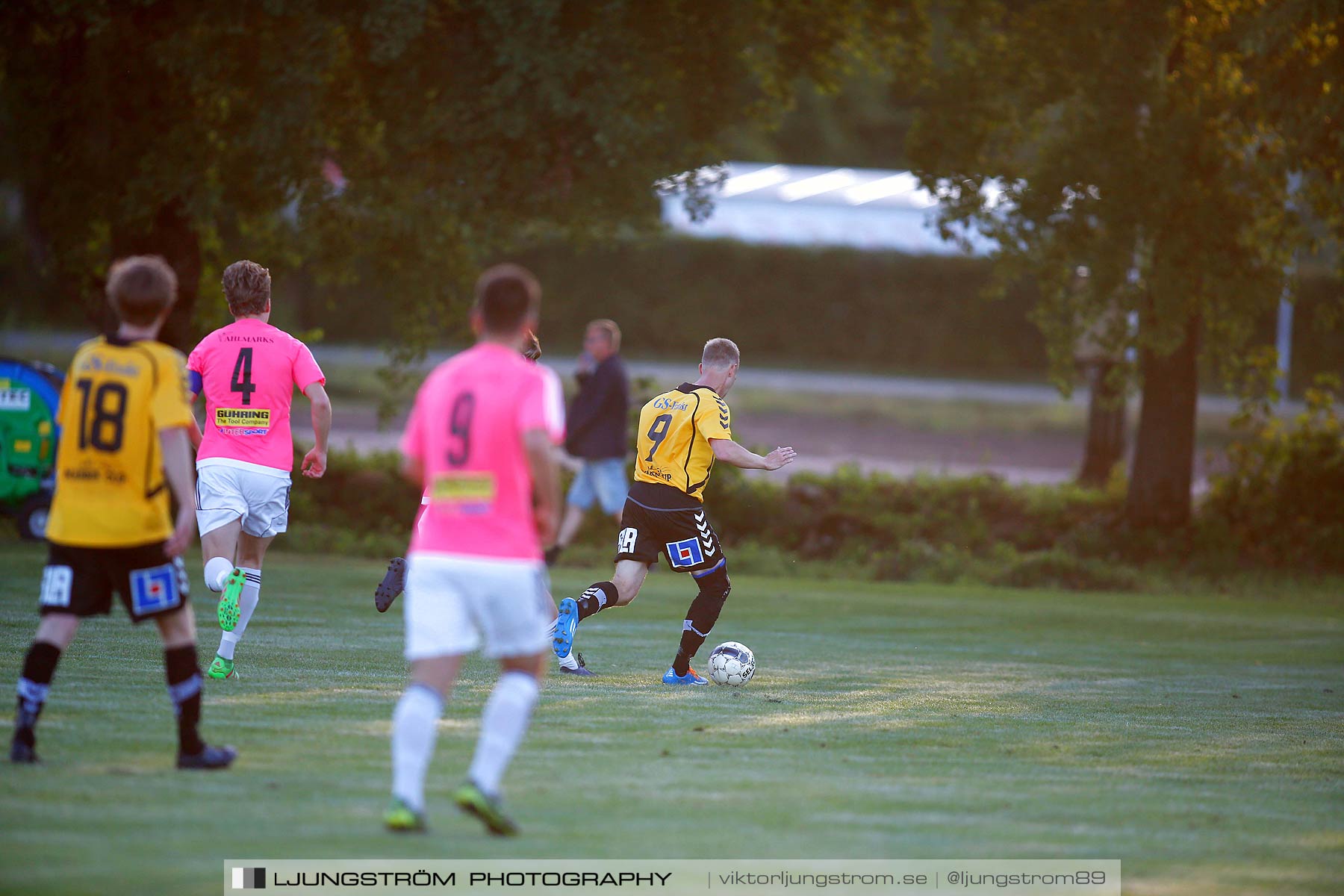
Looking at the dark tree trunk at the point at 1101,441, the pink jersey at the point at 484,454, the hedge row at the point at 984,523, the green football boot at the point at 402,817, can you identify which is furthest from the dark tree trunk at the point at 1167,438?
the green football boot at the point at 402,817

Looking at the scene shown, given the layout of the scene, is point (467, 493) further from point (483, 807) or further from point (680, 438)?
point (680, 438)

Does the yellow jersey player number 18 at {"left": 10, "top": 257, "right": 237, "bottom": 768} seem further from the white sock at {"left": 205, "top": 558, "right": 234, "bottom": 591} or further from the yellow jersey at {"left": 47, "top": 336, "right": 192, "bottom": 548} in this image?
the white sock at {"left": 205, "top": 558, "right": 234, "bottom": 591}

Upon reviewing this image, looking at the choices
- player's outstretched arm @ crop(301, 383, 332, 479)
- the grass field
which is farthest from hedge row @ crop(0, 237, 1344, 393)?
player's outstretched arm @ crop(301, 383, 332, 479)

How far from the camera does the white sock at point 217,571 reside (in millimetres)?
7891

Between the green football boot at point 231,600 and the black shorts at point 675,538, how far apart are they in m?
2.18

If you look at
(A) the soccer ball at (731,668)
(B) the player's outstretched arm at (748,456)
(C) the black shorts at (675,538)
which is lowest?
(A) the soccer ball at (731,668)

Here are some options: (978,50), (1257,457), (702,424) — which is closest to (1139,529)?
(1257,457)

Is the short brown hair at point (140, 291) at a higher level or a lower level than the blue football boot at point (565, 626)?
higher

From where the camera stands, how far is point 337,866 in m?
4.58

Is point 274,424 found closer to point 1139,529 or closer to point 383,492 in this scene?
point 383,492

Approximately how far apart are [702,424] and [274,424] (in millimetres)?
2385

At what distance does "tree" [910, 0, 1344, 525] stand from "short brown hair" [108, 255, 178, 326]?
37.1ft

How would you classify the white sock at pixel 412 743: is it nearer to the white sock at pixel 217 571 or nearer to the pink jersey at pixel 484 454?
the pink jersey at pixel 484 454

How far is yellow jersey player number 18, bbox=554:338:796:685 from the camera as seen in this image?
8.61 meters
